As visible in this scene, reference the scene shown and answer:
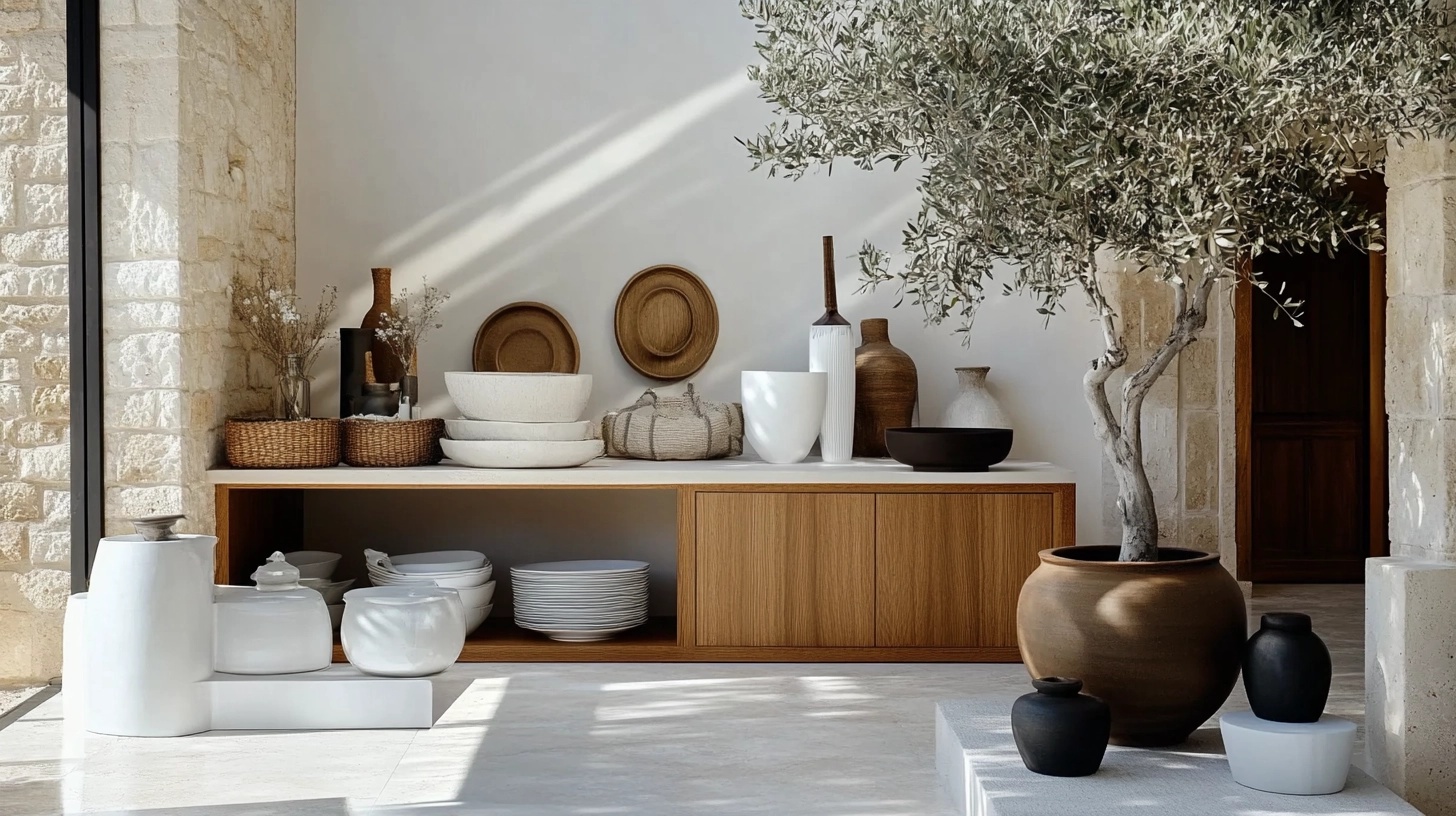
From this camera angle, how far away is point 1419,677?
9.01 feet

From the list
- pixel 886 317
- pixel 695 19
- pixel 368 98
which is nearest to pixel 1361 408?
pixel 886 317

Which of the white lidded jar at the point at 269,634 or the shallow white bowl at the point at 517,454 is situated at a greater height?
the shallow white bowl at the point at 517,454

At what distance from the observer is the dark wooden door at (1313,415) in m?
6.77

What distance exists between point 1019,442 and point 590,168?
77.4 inches

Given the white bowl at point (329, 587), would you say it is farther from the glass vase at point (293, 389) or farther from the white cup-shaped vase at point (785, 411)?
the white cup-shaped vase at point (785, 411)

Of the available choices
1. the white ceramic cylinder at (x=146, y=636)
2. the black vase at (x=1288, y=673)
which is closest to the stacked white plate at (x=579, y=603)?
the white ceramic cylinder at (x=146, y=636)

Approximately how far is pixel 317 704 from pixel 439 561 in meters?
1.30

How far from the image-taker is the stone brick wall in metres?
4.03

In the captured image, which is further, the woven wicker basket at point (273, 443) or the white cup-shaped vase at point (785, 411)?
the white cup-shaped vase at point (785, 411)

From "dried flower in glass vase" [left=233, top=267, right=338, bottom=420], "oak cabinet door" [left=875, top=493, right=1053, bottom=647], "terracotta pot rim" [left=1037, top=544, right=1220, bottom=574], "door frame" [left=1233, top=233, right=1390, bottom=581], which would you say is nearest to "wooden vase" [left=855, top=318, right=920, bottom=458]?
"oak cabinet door" [left=875, top=493, right=1053, bottom=647]

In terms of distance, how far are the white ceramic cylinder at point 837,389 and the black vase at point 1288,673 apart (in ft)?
6.65

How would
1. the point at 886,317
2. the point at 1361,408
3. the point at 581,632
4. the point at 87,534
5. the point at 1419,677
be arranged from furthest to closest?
the point at 1361,408, the point at 886,317, the point at 581,632, the point at 87,534, the point at 1419,677

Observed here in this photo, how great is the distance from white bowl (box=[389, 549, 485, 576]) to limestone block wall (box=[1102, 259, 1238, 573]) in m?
2.38

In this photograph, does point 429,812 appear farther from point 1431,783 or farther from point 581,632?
point 1431,783
